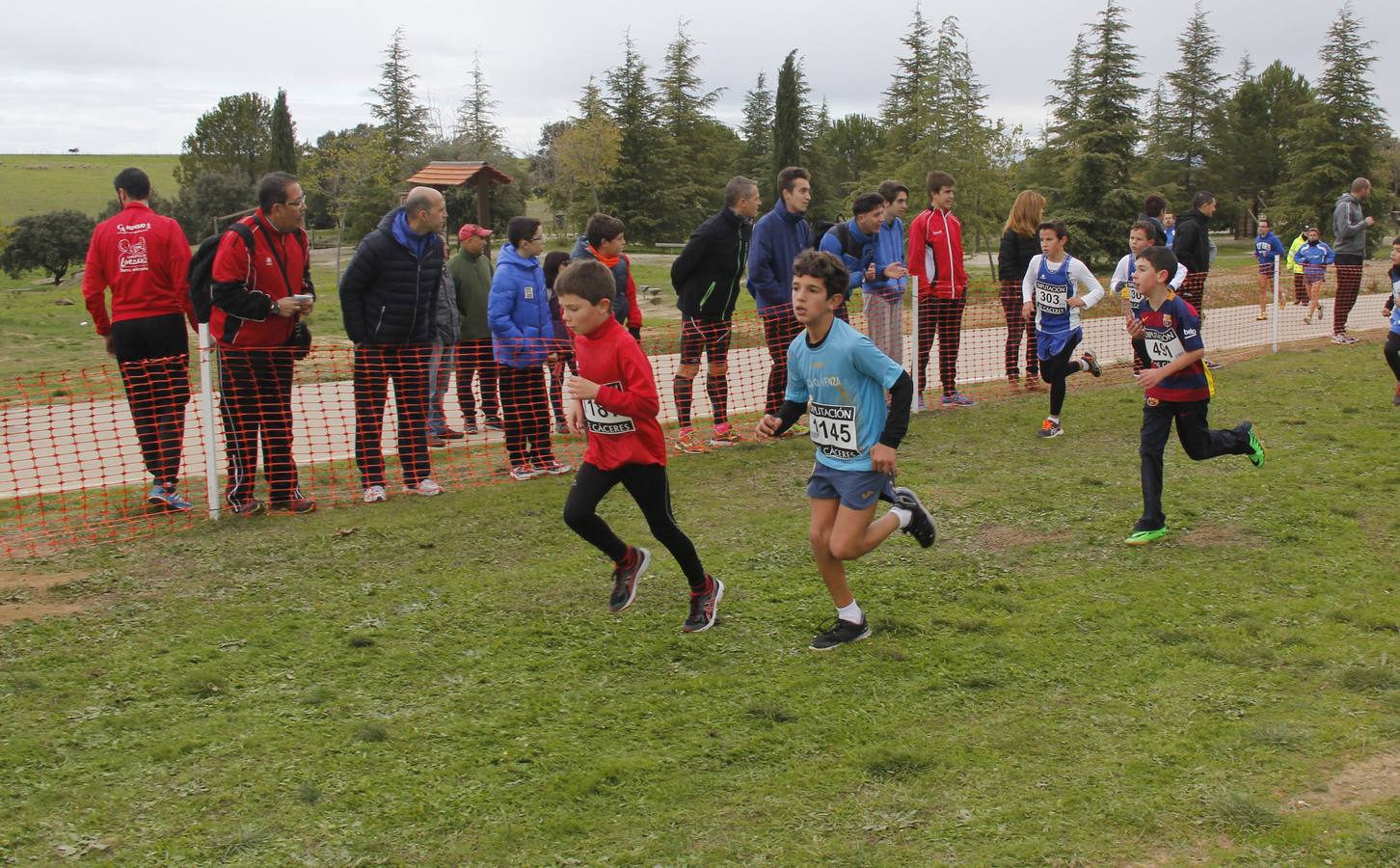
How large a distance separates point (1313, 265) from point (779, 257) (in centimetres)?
1364

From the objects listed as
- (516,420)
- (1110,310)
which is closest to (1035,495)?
(516,420)

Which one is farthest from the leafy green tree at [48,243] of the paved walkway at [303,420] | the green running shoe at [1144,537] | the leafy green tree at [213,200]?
the green running shoe at [1144,537]

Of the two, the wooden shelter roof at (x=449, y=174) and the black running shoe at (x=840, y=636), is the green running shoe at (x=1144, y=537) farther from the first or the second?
the wooden shelter roof at (x=449, y=174)

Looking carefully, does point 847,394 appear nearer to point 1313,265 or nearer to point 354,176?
point 1313,265

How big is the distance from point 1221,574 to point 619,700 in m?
3.49

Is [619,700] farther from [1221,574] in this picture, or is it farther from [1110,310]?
[1110,310]

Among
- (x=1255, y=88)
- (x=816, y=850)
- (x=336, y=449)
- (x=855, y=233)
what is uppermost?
(x=1255, y=88)

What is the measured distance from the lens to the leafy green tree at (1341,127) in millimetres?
44312

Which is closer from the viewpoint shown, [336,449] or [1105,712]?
[1105,712]

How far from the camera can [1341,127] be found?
44.8 metres

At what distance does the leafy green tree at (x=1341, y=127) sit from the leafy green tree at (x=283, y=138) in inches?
1650

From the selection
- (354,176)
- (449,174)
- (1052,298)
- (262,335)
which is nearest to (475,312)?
(262,335)

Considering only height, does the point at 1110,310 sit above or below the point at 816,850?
above

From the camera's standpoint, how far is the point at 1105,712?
4473 millimetres
